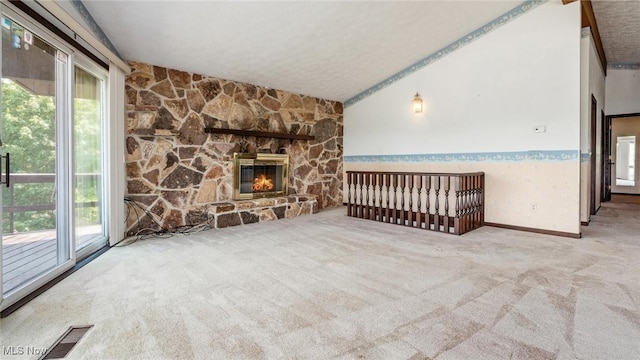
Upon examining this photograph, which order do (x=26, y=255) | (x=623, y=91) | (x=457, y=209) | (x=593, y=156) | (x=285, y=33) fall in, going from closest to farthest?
(x=26, y=255)
(x=285, y=33)
(x=457, y=209)
(x=593, y=156)
(x=623, y=91)

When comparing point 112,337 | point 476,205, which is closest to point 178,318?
point 112,337

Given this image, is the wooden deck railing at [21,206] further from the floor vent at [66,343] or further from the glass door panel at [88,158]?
the floor vent at [66,343]

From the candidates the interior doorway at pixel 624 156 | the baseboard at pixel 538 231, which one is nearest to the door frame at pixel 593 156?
the baseboard at pixel 538 231

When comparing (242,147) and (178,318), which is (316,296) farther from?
(242,147)

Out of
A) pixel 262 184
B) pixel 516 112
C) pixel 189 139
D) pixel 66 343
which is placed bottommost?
pixel 66 343

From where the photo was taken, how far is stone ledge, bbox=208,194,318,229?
181 inches

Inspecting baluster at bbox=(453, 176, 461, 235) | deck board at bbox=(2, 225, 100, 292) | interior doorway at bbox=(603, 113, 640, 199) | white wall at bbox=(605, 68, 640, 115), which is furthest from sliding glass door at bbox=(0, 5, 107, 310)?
interior doorway at bbox=(603, 113, 640, 199)

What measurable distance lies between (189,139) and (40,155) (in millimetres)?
2131

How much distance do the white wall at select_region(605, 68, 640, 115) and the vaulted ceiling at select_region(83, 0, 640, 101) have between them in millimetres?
1691

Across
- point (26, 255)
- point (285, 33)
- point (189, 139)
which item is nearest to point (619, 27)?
point (285, 33)

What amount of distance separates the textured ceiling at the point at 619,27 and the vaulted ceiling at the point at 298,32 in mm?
15

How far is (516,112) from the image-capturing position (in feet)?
14.2

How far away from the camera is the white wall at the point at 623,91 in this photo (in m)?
6.75

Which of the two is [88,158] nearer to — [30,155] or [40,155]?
[40,155]
